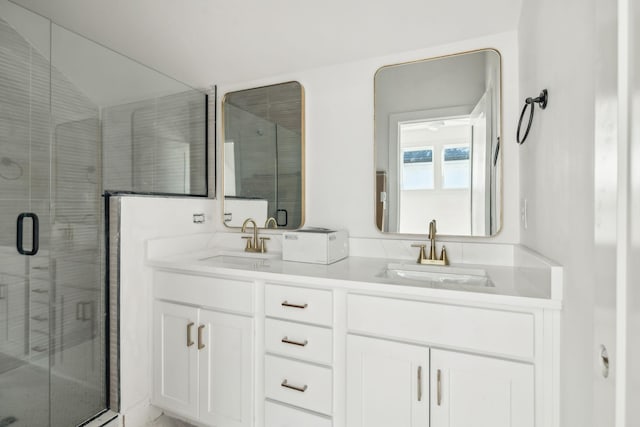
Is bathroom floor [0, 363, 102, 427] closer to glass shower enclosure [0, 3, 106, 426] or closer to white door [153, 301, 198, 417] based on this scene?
glass shower enclosure [0, 3, 106, 426]

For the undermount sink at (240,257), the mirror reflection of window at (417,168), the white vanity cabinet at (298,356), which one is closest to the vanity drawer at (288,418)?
the white vanity cabinet at (298,356)

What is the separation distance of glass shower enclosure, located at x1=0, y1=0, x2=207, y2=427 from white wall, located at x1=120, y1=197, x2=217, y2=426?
0.34ft

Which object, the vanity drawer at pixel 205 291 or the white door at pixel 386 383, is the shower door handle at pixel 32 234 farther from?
the white door at pixel 386 383

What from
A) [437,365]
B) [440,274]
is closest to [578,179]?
[437,365]

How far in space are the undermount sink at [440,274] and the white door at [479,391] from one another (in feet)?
1.16

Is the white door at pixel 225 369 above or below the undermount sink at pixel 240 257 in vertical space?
below

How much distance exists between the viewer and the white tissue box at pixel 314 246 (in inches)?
69.7

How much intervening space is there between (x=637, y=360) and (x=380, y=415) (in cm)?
116

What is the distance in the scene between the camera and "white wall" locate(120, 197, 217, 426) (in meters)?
1.77

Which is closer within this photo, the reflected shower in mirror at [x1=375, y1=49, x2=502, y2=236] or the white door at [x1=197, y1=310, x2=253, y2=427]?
the white door at [x1=197, y1=310, x2=253, y2=427]

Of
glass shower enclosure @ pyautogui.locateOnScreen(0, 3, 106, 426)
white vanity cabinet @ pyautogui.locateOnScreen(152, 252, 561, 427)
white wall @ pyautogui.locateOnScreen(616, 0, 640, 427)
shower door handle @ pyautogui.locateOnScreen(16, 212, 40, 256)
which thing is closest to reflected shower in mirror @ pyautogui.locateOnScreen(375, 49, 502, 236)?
white vanity cabinet @ pyautogui.locateOnScreen(152, 252, 561, 427)

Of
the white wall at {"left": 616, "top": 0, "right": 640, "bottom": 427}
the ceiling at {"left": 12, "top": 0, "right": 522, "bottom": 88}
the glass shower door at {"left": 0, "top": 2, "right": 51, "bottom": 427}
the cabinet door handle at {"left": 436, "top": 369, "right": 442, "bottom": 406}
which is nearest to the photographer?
the white wall at {"left": 616, "top": 0, "right": 640, "bottom": 427}

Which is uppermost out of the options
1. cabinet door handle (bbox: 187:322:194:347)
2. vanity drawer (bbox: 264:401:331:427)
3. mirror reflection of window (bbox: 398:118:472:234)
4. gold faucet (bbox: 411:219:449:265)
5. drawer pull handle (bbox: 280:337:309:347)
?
mirror reflection of window (bbox: 398:118:472:234)

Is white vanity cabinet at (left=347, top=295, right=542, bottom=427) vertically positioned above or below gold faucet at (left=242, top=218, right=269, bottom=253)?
below
